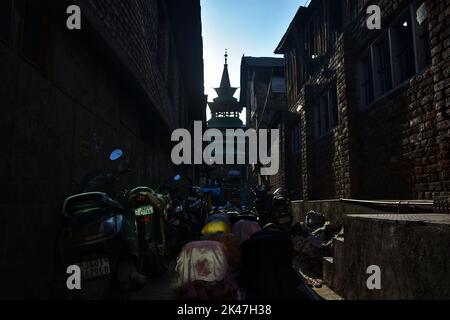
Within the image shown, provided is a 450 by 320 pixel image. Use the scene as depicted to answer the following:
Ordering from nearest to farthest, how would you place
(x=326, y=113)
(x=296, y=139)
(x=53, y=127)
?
(x=53, y=127)
(x=326, y=113)
(x=296, y=139)

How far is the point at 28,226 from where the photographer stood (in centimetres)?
298

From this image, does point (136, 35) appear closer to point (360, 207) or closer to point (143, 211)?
point (143, 211)

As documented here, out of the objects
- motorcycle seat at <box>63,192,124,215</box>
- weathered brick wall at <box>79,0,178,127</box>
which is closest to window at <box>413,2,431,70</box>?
weathered brick wall at <box>79,0,178,127</box>

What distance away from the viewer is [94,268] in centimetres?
212

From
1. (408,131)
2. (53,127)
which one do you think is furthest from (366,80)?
(53,127)

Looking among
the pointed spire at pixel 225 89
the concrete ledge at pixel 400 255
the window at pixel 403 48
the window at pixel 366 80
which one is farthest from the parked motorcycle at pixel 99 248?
the pointed spire at pixel 225 89

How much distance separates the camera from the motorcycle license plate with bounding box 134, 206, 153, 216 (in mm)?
3520

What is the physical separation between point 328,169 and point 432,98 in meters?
4.92

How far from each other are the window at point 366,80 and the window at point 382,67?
344 millimetres

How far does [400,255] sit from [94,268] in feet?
7.98

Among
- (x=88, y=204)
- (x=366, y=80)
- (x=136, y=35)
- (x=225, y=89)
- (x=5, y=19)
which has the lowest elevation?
(x=88, y=204)

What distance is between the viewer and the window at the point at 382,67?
6.70 meters

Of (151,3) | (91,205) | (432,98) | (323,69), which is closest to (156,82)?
(151,3)
